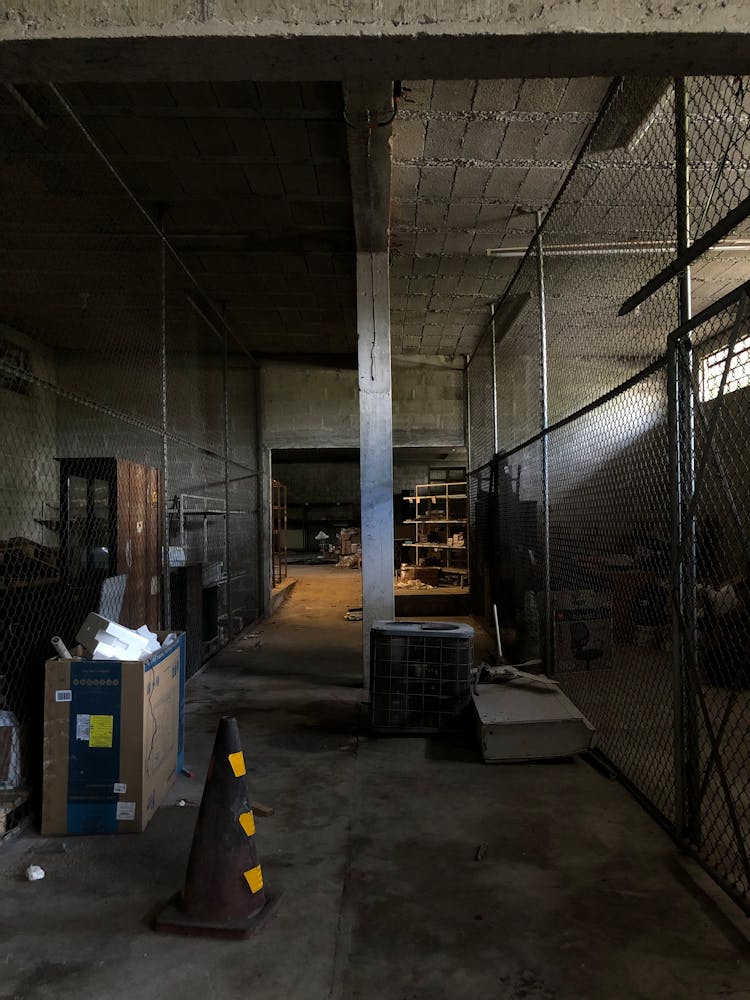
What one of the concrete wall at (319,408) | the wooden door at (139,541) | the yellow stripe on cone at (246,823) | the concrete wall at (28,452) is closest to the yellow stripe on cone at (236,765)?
the yellow stripe on cone at (246,823)

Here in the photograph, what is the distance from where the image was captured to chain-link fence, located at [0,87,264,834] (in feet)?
14.6

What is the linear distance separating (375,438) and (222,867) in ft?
14.4

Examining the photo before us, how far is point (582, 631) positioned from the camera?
6.11m

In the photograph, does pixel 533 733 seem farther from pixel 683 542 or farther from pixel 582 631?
pixel 582 631

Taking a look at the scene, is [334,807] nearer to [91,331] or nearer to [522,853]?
[522,853]

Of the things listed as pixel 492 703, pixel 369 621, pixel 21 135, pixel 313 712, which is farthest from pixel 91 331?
pixel 492 703

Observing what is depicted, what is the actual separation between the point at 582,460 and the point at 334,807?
6.95m

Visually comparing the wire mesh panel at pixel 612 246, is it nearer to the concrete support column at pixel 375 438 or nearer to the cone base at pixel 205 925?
the concrete support column at pixel 375 438

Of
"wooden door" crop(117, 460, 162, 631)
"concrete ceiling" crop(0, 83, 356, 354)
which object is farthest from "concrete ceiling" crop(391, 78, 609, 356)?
"wooden door" crop(117, 460, 162, 631)

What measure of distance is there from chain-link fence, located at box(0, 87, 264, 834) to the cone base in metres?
1.20

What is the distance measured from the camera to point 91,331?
9266 millimetres

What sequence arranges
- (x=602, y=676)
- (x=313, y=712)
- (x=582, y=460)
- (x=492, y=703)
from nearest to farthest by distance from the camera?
1. (x=492, y=703)
2. (x=313, y=712)
3. (x=602, y=676)
4. (x=582, y=460)

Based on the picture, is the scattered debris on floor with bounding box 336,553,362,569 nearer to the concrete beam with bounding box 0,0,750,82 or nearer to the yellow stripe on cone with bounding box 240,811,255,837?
the yellow stripe on cone with bounding box 240,811,255,837

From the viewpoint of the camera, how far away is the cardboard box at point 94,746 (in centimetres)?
314
